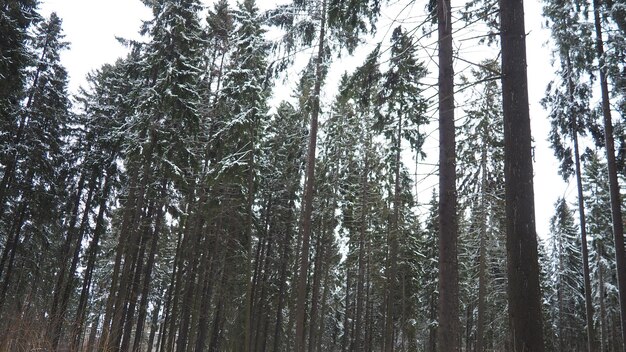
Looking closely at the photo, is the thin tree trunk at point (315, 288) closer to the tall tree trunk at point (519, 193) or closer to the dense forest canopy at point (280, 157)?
the dense forest canopy at point (280, 157)

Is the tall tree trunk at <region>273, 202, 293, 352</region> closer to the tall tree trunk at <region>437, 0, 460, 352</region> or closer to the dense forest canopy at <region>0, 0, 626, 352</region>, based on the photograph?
the dense forest canopy at <region>0, 0, 626, 352</region>

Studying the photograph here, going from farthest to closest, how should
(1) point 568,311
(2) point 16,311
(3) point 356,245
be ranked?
(1) point 568,311 < (3) point 356,245 < (2) point 16,311

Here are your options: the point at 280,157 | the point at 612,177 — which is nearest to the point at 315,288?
the point at 280,157

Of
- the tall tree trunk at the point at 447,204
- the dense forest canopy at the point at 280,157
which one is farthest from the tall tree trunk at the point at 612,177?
the tall tree trunk at the point at 447,204

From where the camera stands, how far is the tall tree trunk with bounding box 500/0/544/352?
522 centimetres

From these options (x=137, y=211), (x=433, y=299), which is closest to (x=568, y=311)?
(x=433, y=299)

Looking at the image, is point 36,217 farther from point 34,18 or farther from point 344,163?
point 344,163

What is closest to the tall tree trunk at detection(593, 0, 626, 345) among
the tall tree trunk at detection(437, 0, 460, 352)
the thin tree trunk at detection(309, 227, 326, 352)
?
the tall tree trunk at detection(437, 0, 460, 352)

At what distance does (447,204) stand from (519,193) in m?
1.92

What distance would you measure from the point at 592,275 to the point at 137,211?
39.7m

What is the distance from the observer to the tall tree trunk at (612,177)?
13.0m

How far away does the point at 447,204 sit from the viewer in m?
7.52

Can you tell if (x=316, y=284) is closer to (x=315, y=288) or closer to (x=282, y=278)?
(x=315, y=288)

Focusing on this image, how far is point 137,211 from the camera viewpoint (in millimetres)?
16219
